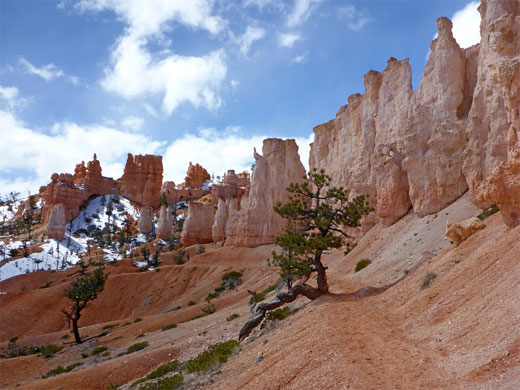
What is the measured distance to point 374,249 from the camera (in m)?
25.4

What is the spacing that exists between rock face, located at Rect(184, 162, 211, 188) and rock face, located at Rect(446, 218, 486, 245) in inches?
3989

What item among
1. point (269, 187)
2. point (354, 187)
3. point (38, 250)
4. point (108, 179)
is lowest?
point (354, 187)

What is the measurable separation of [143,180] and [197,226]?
1778 inches

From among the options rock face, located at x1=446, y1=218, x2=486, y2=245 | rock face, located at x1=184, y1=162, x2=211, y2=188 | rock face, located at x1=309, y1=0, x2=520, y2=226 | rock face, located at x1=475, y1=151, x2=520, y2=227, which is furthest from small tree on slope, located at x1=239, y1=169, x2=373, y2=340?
rock face, located at x1=184, y1=162, x2=211, y2=188

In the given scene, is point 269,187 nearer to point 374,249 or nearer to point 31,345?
point 374,249

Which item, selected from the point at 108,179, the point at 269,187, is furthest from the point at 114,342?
the point at 108,179

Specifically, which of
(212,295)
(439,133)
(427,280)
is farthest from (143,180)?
(427,280)

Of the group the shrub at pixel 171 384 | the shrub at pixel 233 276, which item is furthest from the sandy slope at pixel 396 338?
the shrub at pixel 233 276

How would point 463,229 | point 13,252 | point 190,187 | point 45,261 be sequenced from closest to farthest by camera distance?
1. point 463,229
2. point 45,261
3. point 13,252
4. point 190,187

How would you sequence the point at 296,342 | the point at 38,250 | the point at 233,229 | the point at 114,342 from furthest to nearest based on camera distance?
the point at 38,250
the point at 233,229
the point at 114,342
the point at 296,342

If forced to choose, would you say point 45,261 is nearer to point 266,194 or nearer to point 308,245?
point 266,194

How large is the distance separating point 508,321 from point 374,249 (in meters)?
20.5

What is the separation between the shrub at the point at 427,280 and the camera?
33.3ft

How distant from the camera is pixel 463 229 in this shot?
12.9 meters
